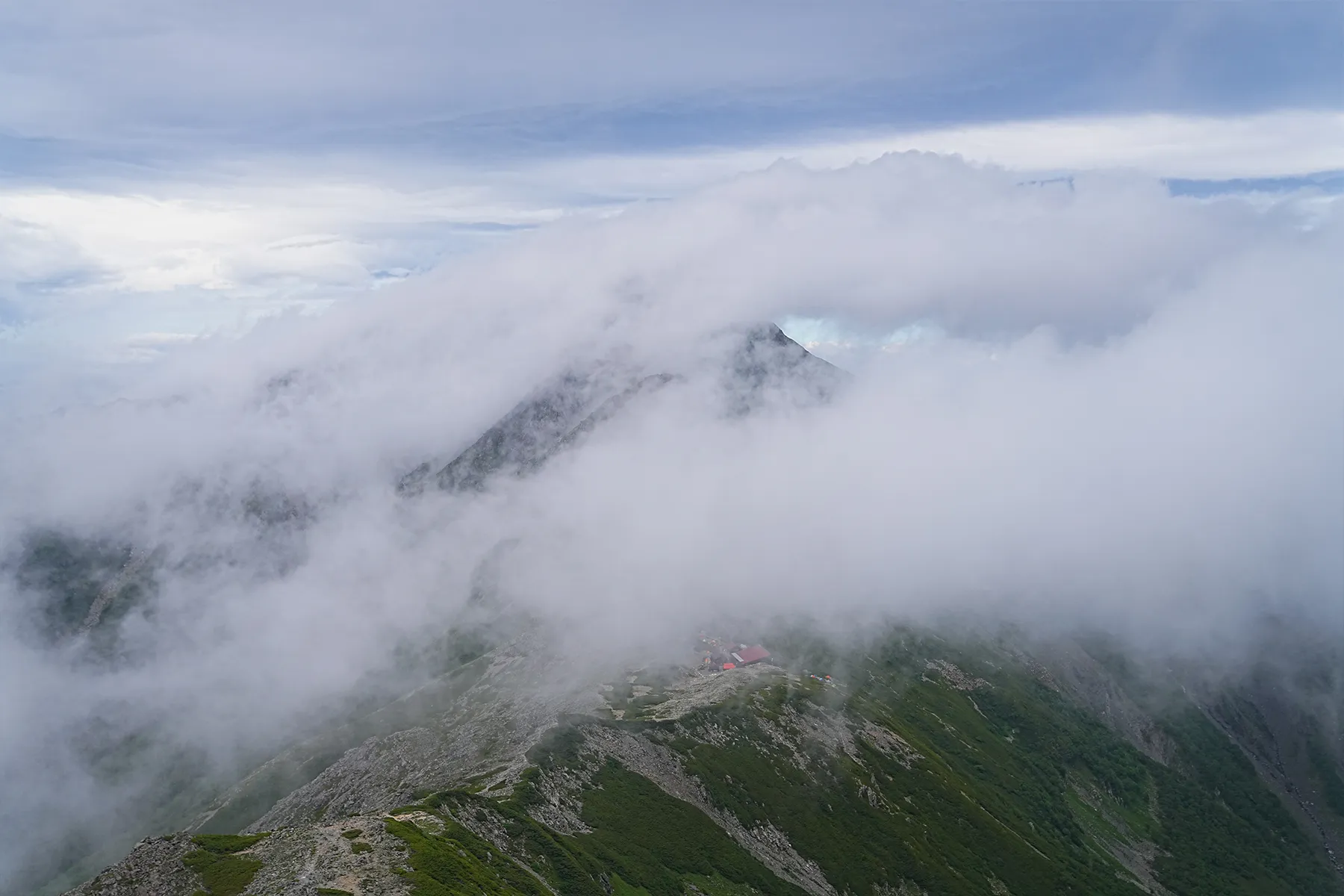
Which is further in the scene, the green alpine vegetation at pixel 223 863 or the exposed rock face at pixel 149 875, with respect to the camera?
the exposed rock face at pixel 149 875

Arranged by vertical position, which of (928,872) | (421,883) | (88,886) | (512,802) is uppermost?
(88,886)

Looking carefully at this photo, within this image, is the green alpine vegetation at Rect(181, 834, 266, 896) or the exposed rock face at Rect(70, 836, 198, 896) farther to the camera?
the exposed rock face at Rect(70, 836, 198, 896)

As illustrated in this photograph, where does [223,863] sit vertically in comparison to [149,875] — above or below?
below

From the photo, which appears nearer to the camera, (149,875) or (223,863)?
(149,875)

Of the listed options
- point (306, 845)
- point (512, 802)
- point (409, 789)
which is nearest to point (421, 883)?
point (306, 845)

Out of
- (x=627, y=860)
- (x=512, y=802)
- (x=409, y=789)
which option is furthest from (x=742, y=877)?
(x=409, y=789)

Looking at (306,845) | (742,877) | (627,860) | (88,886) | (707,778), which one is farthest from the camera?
(707,778)

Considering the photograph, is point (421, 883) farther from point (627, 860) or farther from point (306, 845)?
point (627, 860)

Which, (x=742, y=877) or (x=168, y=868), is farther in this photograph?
(x=742, y=877)

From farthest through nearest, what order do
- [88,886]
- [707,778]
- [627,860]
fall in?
[707,778] → [627,860] → [88,886]

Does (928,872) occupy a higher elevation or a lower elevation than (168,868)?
lower
